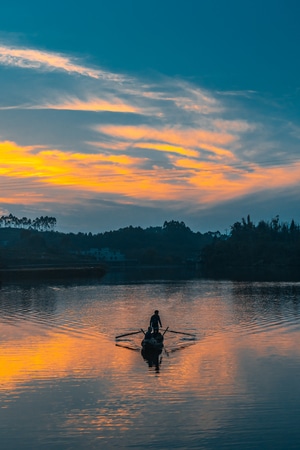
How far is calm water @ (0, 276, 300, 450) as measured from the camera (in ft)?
70.9

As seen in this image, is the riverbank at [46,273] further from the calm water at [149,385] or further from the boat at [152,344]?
the boat at [152,344]

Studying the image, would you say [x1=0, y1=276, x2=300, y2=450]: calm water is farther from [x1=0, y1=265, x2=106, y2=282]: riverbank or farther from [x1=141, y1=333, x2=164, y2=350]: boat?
[x1=0, y1=265, x2=106, y2=282]: riverbank

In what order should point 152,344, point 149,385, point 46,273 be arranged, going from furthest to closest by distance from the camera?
1. point 46,273
2. point 152,344
3. point 149,385

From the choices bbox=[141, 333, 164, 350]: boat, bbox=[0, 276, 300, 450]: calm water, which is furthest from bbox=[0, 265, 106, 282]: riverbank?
bbox=[141, 333, 164, 350]: boat

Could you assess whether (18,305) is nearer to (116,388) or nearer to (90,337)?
(90,337)

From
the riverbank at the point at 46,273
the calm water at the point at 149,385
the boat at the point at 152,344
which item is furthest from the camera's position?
the riverbank at the point at 46,273

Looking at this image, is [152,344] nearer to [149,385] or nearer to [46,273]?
[149,385]

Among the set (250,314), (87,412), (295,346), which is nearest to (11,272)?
(250,314)

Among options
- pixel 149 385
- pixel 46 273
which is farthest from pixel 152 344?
pixel 46 273

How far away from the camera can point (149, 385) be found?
97.5 feet

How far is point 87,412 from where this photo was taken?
24641 millimetres

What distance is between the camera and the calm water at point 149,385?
21625 millimetres

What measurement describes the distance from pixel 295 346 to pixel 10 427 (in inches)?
984

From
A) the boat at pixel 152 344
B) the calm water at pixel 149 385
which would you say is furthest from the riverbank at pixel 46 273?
the boat at pixel 152 344
